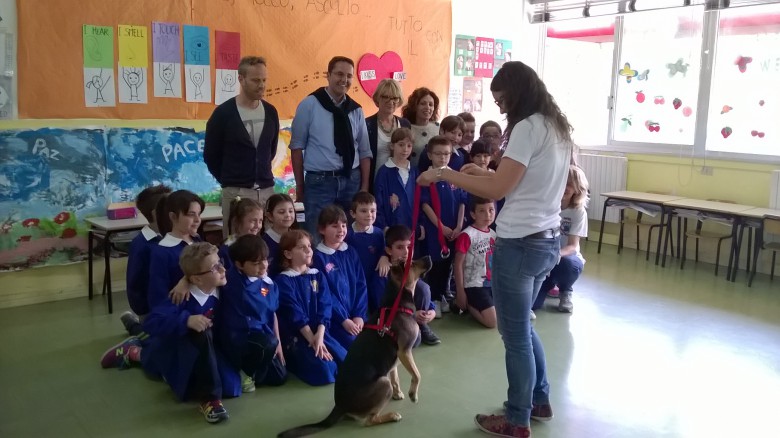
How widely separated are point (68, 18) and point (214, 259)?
8.11 ft

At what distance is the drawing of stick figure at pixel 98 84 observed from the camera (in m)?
4.43

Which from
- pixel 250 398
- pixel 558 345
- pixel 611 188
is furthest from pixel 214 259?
pixel 611 188

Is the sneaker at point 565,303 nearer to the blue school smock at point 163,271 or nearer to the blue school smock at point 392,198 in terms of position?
the blue school smock at point 392,198

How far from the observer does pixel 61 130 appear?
4348 millimetres

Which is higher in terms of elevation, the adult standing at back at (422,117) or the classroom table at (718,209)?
the adult standing at back at (422,117)

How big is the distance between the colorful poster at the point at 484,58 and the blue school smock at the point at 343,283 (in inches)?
158

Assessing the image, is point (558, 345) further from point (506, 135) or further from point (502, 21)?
point (502, 21)

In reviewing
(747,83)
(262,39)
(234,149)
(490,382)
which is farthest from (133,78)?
(747,83)

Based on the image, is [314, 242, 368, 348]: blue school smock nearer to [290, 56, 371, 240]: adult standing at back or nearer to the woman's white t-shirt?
[290, 56, 371, 240]: adult standing at back

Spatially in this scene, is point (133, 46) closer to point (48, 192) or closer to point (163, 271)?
point (48, 192)

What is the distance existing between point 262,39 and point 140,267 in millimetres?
2536

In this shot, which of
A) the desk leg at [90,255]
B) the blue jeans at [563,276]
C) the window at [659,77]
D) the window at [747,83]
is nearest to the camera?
the desk leg at [90,255]

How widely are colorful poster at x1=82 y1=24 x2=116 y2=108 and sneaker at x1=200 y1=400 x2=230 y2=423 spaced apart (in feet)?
8.52

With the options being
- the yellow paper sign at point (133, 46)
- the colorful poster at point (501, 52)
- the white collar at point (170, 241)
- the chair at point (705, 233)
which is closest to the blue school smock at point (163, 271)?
the white collar at point (170, 241)
